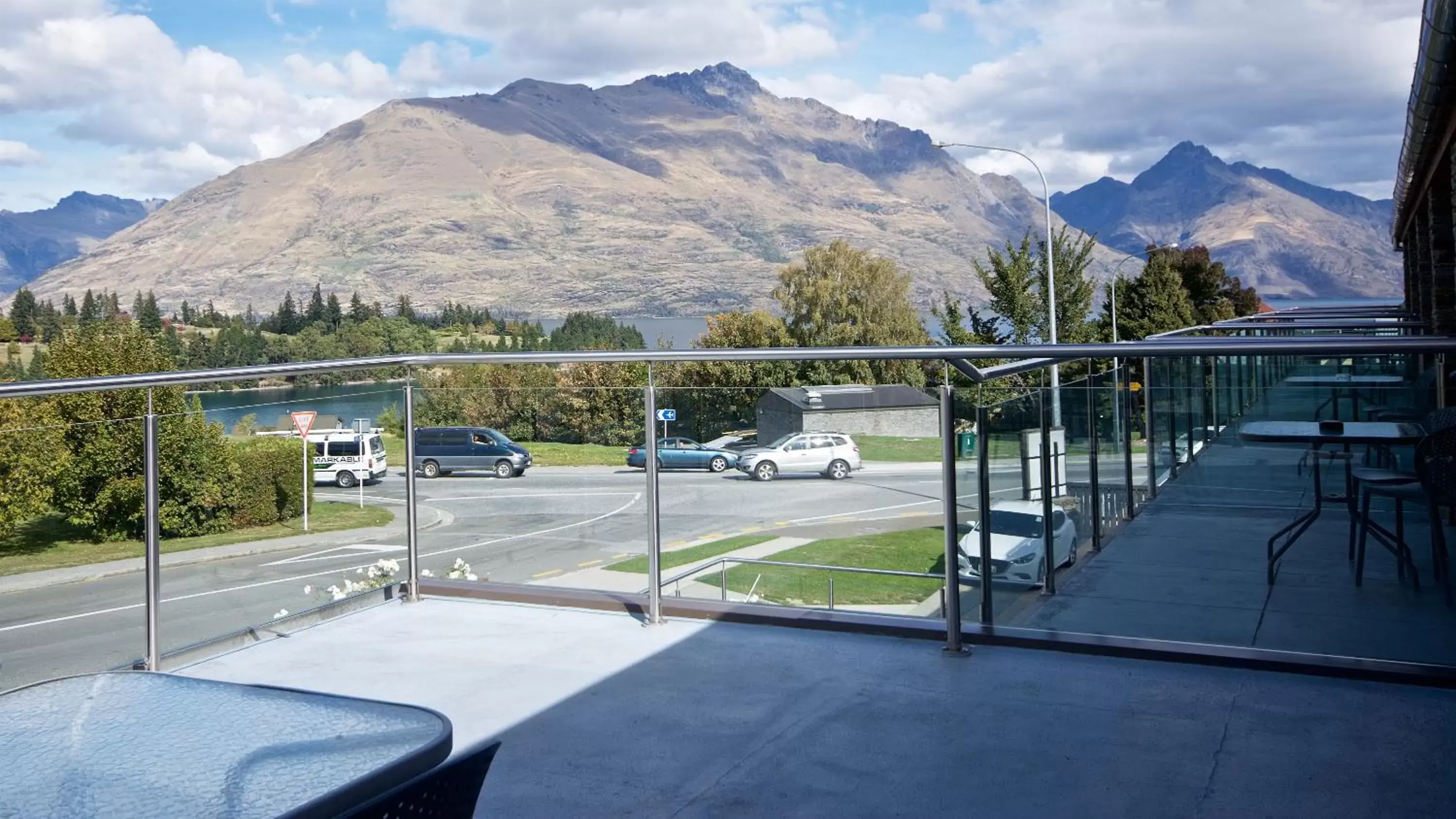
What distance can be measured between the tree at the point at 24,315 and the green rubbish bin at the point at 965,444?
106624mm

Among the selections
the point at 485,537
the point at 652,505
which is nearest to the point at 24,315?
the point at 485,537

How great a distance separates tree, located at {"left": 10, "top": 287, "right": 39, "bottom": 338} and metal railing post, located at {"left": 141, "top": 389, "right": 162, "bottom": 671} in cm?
10475

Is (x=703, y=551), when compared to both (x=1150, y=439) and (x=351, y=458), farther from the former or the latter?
(x=1150, y=439)

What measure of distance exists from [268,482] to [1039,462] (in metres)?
3.46

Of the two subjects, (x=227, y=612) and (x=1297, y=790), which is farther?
(x=227, y=612)

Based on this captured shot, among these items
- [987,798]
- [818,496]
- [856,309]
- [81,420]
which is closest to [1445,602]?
[987,798]

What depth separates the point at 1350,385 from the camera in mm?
4156

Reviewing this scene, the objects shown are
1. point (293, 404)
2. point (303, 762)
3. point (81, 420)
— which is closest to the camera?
point (303, 762)

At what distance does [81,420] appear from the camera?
4.54 m

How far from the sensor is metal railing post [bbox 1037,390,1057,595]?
15.8 ft

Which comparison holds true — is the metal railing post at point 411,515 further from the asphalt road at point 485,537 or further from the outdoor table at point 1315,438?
the outdoor table at point 1315,438

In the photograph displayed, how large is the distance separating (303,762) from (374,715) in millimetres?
176

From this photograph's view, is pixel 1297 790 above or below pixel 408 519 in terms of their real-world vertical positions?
below

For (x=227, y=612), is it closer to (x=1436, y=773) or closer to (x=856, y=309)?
Result: (x=1436, y=773)
